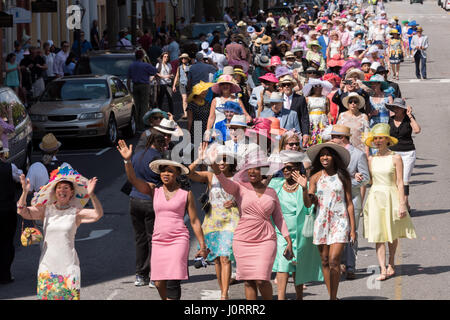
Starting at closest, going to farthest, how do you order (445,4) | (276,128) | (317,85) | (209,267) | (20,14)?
(209,267)
(276,128)
(317,85)
(20,14)
(445,4)

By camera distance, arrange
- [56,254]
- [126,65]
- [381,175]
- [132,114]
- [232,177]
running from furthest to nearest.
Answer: [126,65] < [132,114] < [381,175] < [232,177] < [56,254]

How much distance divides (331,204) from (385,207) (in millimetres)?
1625

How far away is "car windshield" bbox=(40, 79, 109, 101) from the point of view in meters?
24.2

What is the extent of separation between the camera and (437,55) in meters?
51.7

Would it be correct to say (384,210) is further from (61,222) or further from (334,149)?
(61,222)

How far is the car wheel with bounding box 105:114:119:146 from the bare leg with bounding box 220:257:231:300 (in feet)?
43.2

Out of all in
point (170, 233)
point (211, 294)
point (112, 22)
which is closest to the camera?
point (170, 233)

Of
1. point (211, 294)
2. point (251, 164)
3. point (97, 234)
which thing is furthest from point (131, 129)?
point (251, 164)

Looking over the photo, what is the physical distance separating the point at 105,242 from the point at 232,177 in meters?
4.53

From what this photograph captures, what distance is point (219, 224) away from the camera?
1096 centimetres

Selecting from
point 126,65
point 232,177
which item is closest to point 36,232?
point 232,177

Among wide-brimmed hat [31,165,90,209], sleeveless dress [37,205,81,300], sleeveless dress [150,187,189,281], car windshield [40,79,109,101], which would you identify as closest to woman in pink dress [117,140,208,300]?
sleeveless dress [150,187,189,281]

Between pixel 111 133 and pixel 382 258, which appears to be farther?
→ pixel 111 133
